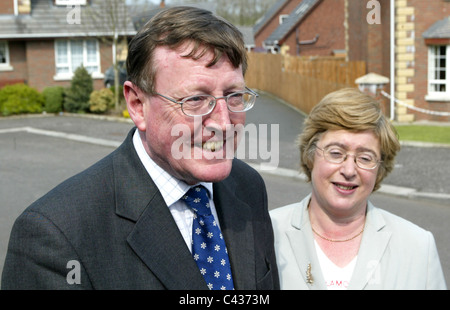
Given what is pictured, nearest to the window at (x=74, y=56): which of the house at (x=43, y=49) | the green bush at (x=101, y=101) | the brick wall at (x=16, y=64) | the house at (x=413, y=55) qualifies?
the house at (x=43, y=49)

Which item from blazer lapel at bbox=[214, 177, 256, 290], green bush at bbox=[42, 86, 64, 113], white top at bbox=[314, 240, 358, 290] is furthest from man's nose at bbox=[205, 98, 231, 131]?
green bush at bbox=[42, 86, 64, 113]

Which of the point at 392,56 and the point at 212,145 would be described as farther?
the point at 392,56

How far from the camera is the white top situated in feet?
11.2

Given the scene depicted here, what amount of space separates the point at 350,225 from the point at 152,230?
1885mm

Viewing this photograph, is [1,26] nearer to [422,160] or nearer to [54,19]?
[54,19]

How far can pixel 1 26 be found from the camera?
3098 cm

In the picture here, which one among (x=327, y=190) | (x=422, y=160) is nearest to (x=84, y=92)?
(x=422, y=160)

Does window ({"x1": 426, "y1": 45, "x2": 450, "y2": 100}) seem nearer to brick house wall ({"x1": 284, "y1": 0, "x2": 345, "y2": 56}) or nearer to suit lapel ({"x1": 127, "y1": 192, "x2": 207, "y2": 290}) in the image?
brick house wall ({"x1": 284, "y1": 0, "x2": 345, "y2": 56})

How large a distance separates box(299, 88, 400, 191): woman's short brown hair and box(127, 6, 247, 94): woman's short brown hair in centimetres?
153

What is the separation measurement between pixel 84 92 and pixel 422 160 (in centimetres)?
1566

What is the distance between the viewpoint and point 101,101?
25.5 metres

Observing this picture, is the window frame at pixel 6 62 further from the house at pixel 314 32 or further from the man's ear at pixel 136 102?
the man's ear at pixel 136 102

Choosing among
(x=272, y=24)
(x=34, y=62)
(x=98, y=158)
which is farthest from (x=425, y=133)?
(x=272, y=24)

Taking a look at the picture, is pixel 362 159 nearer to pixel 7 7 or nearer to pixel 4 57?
pixel 4 57
